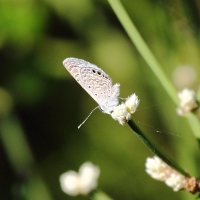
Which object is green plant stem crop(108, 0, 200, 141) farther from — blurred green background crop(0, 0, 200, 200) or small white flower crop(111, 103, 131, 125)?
blurred green background crop(0, 0, 200, 200)

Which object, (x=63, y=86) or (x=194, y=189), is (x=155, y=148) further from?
(x=63, y=86)

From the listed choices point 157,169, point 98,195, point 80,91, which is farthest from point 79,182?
point 80,91

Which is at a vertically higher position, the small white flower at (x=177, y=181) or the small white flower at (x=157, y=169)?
the small white flower at (x=157, y=169)

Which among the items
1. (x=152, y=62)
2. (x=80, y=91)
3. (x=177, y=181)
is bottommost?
(x=80, y=91)

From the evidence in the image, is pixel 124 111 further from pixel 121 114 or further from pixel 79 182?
pixel 79 182

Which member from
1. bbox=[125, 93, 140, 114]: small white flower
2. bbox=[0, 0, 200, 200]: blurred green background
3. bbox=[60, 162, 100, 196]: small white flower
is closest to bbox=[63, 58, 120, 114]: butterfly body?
bbox=[125, 93, 140, 114]: small white flower

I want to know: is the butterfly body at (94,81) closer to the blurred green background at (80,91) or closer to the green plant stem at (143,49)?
the green plant stem at (143,49)

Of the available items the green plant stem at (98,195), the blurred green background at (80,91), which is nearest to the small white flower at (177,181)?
the green plant stem at (98,195)
